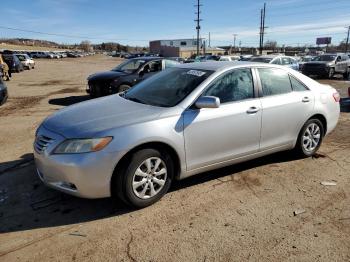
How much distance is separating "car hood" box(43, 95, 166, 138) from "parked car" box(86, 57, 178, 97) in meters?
6.67

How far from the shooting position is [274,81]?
5164 millimetres

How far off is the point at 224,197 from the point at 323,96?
262 centimetres

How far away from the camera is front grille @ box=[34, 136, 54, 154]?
389cm

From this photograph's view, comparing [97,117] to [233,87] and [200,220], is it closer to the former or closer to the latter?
[200,220]

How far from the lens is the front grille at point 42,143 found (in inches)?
153

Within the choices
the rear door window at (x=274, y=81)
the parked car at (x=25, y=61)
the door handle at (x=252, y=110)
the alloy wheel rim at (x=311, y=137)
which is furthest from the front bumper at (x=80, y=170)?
the parked car at (x=25, y=61)

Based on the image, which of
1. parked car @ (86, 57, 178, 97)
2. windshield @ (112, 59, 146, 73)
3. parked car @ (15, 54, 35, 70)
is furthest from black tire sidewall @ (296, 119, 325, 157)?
parked car @ (15, 54, 35, 70)

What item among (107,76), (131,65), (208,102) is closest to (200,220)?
(208,102)

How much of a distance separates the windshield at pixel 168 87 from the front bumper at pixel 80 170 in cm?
110

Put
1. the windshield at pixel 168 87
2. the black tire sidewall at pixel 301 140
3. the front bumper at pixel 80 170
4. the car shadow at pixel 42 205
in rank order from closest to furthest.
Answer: the front bumper at pixel 80 170, the car shadow at pixel 42 205, the windshield at pixel 168 87, the black tire sidewall at pixel 301 140

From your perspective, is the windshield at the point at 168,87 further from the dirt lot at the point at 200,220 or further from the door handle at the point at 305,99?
the door handle at the point at 305,99

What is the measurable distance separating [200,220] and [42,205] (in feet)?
6.09

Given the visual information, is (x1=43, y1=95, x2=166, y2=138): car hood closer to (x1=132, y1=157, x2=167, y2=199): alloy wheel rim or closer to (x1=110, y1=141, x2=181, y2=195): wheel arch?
(x1=110, y1=141, x2=181, y2=195): wheel arch

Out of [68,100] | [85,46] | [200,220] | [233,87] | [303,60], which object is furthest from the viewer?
[85,46]
